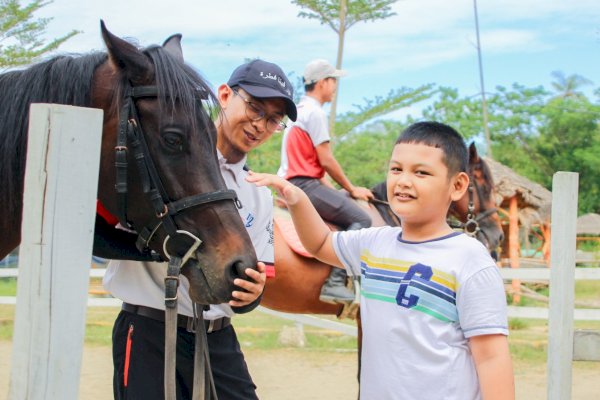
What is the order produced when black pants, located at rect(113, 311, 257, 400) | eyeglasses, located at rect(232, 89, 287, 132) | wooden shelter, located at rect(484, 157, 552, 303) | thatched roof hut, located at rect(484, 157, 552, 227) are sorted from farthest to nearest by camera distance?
thatched roof hut, located at rect(484, 157, 552, 227) < wooden shelter, located at rect(484, 157, 552, 303) < eyeglasses, located at rect(232, 89, 287, 132) < black pants, located at rect(113, 311, 257, 400)

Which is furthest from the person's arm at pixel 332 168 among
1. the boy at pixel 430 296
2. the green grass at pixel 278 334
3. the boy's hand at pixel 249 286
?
the green grass at pixel 278 334

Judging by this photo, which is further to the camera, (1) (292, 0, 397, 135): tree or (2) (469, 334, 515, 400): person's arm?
(1) (292, 0, 397, 135): tree

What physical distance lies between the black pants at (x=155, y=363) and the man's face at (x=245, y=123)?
0.70 metres

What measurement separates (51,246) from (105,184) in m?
0.83

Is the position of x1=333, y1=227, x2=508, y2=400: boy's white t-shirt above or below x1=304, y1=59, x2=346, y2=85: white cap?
below

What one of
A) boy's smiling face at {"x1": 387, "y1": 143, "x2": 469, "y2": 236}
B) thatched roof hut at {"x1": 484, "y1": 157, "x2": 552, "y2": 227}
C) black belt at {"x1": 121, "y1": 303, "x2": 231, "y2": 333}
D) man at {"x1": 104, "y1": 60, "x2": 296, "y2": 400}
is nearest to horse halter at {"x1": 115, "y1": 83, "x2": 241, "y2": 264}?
man at {"x1": 104, "y1": 60, "x2": 296, "y2": 400}

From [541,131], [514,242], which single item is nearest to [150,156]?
[514,242]

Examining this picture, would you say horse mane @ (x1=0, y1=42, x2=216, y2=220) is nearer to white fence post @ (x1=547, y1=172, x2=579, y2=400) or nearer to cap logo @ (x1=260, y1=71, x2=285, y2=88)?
cap logo @ (x1=260, y1=71, x2=285, y2=88)

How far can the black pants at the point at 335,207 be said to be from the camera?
4965 mm

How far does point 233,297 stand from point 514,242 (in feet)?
47.4

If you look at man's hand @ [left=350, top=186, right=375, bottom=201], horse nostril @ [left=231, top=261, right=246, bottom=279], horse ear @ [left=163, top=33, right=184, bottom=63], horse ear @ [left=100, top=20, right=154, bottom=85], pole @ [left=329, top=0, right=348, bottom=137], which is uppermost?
pole @ [left=329, top=0, right=348, bottom=137]

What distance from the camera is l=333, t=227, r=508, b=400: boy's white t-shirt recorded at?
6.40ft

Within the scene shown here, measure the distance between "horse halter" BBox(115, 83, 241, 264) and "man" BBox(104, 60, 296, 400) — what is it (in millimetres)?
250

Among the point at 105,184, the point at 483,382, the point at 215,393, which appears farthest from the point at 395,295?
the point at 105,184
